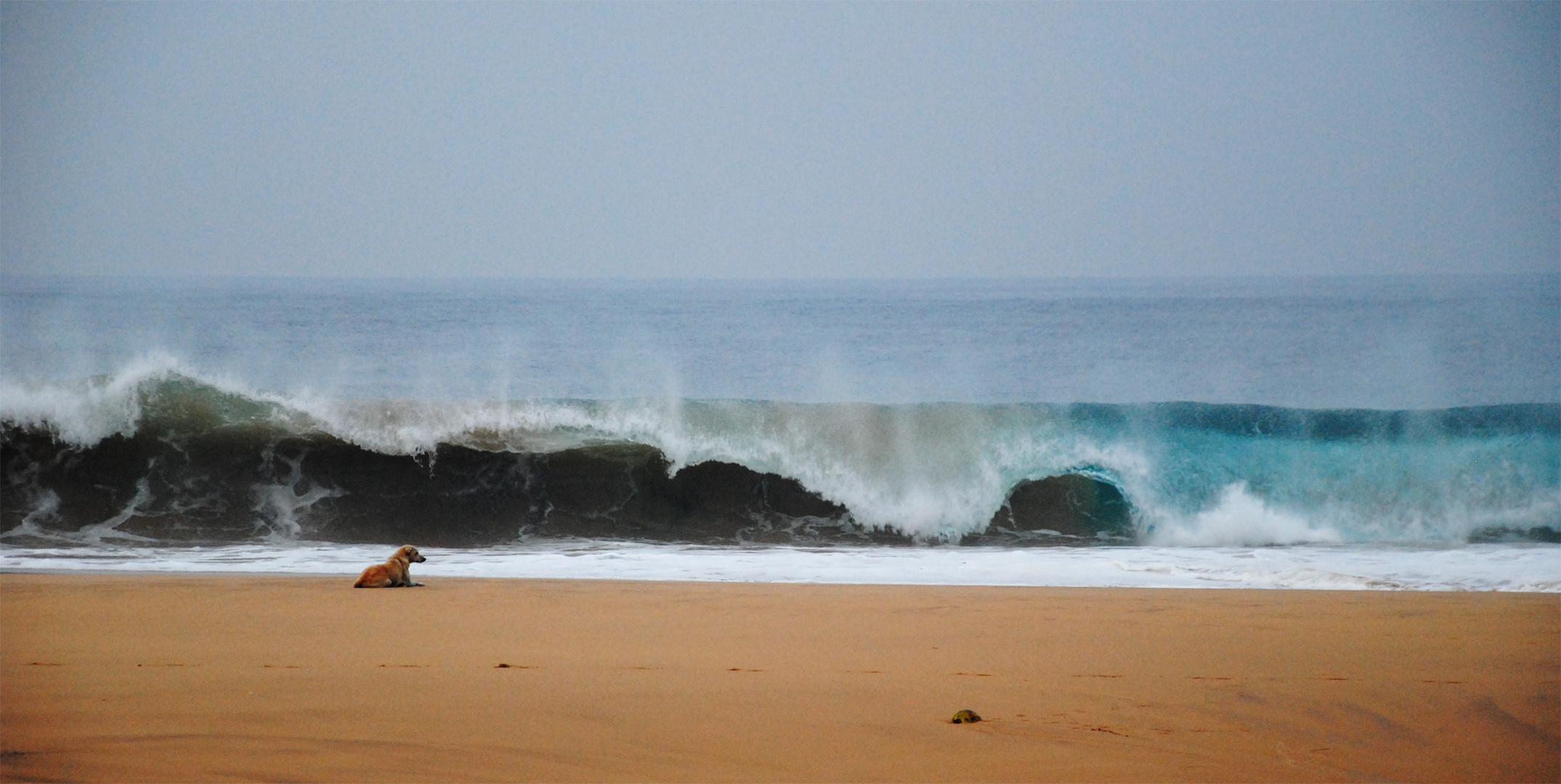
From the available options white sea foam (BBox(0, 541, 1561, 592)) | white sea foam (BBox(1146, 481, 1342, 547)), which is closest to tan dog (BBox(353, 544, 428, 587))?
white sea foam (BBox(0, 541, 1561, 592))

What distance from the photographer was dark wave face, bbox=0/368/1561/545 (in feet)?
33.8

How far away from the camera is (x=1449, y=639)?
16.8 ft

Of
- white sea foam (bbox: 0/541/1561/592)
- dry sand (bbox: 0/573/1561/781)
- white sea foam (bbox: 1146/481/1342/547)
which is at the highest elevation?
white sea foam (bbox: 1146/481/1342/547)

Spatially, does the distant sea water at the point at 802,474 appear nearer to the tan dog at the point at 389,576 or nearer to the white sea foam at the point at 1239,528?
the white sea foam at the point at 1239,528

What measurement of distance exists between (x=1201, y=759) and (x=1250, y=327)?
28.3 meters

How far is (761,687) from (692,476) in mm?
7603

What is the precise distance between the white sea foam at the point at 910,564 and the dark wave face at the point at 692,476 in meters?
0.87

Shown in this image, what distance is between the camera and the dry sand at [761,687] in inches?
123

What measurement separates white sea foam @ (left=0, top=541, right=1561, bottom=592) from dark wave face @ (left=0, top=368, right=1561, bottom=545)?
87 cm

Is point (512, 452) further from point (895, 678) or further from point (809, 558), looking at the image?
point (895, 678)

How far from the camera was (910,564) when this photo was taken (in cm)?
832

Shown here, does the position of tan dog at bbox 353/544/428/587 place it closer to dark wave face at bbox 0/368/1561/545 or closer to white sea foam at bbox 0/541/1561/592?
white sea foam at bbox 0/541/1561/592

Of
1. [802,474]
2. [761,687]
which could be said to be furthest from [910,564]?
[761,687]

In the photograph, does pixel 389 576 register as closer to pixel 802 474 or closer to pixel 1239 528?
pixel 802 474
